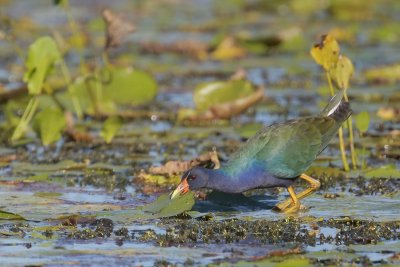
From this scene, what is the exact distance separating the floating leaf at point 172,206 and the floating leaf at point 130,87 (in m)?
4.60

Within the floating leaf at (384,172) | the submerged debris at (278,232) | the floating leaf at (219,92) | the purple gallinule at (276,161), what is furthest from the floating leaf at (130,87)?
Answer: the submerged debris at (278,232)

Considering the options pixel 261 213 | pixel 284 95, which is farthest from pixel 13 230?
pixel 284 95

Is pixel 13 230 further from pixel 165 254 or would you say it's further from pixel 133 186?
pixel 133 186

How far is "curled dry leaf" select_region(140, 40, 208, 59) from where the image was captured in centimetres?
1448

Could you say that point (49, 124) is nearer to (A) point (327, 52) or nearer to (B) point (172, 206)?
(A) point (327, 52)

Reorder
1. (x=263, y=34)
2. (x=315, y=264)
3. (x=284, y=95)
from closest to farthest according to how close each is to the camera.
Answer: (x=315, y=264) < (x=284, y=95) < (x=263, y=34)

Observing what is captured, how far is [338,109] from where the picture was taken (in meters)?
6.95

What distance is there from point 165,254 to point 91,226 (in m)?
0.83

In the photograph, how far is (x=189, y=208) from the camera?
6293mm

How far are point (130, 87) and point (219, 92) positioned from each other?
113 centimetres

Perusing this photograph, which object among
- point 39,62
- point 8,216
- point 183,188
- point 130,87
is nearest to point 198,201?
point 183,188

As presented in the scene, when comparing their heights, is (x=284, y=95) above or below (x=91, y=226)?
above

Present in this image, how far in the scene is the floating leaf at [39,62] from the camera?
8727mm

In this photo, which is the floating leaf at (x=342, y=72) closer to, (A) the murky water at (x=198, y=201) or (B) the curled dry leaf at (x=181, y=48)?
(A) the murky water at (x=198, y=201)
